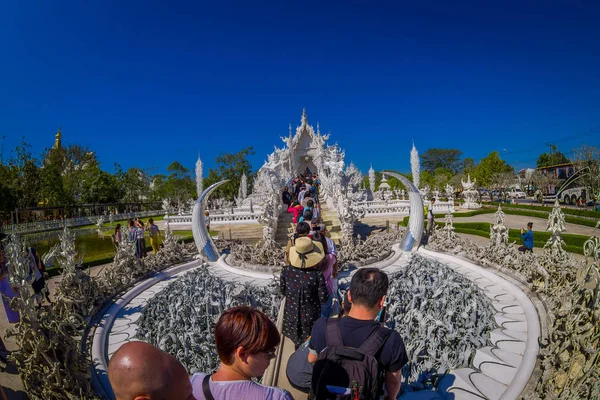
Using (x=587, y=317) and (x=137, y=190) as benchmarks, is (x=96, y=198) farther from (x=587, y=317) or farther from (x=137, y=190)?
(x=587, y=317)

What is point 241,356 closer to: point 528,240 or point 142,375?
point 142,375

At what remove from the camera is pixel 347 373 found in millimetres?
1956

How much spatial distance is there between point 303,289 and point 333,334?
1.71 meters

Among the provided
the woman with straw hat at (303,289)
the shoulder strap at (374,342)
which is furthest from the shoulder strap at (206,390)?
the woman with straw hat at (303,289)

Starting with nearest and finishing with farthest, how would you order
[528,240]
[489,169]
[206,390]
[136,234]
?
[206,390], [528,240], [136,234], [489,169]

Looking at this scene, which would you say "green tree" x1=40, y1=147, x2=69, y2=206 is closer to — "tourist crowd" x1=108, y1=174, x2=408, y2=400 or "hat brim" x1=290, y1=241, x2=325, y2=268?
"hat brim" x1=290, y1=241, x2=325, y2=268

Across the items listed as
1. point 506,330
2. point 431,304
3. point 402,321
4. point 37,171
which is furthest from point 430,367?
point 37,171

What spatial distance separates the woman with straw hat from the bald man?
2503 millimetres

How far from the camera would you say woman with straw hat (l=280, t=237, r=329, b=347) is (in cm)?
385

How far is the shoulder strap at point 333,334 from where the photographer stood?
2.12m

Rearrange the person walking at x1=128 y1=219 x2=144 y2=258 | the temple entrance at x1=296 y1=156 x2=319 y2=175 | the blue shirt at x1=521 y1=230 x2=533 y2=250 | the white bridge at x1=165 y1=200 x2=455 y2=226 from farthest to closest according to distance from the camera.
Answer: the temple entrance at x1=296 y1=156 x2=319 y2=175 → the white bridge at x1=165 y1=200 x2=455 y2=226 → the person walking at x1=128 y1=219 x2=144 y2=258 → the blue shirt at x1=521 y1=230 x2=533 y2=250

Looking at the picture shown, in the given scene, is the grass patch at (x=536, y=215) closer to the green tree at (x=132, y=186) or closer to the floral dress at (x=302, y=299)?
the floral dress at (x=302, y=299)

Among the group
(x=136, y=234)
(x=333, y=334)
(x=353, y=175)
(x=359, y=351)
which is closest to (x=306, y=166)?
(x=353, y=175)

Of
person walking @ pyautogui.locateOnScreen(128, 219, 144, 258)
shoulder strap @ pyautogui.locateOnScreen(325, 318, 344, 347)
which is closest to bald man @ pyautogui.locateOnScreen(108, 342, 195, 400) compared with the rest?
shoulder strap @ pyautogui.locateOnScreen(325, 318, 344, 347)
